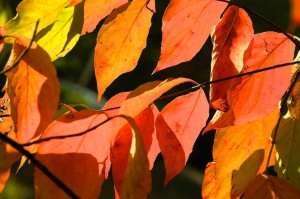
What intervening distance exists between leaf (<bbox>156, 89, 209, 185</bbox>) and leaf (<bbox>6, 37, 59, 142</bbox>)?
11cm

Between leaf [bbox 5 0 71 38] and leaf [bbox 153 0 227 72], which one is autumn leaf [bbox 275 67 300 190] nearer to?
leaf [bbox 153 0 227 72]

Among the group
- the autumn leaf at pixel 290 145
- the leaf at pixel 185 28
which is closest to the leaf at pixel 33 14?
the leaf at pixel 185 28

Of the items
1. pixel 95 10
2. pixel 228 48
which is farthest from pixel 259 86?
pixel 95 10

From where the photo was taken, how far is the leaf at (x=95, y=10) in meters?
0.57

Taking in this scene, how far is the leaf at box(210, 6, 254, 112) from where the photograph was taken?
0.54 meters

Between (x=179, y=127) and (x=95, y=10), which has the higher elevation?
(x=95, y=10)

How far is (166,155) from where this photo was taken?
52 cm

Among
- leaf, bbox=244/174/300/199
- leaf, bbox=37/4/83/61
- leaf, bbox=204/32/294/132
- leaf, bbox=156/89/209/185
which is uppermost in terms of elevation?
leaf, bbox=37/4/83/61

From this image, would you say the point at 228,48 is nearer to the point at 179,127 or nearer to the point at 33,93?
the point at 179,127

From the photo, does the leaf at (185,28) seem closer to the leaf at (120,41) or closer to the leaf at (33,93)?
the leaf at (120,41)

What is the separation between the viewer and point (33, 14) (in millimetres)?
544

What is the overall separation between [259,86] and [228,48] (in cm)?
5

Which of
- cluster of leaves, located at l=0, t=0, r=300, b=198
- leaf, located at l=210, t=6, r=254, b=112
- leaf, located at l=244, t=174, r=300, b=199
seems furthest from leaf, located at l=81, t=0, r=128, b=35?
leaf, located at l=244, t=174, r=300, b=199

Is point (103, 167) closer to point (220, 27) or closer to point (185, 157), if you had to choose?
point (185, 157)
